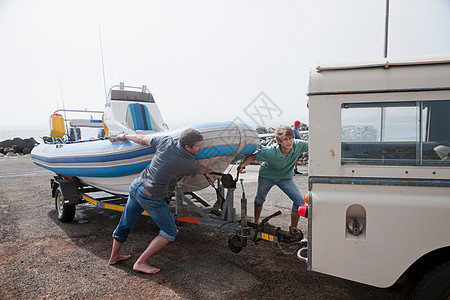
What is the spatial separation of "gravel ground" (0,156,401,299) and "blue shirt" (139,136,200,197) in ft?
3.37

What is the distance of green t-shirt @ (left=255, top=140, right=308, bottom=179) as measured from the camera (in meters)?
4.12

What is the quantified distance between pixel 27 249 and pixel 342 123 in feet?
14.6

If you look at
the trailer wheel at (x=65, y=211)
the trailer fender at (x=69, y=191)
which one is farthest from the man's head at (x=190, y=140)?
the trailer wheel at (x=65, y=211)

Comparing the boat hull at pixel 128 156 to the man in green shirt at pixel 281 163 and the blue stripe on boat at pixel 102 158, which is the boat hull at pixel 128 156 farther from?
the man in green shirt at pixel 281 163

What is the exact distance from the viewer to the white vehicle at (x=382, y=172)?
235 cm

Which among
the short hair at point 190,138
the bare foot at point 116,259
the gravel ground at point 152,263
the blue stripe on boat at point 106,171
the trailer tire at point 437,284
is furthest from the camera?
the blue stripe on boat at point 106,171

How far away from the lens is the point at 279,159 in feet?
13.6

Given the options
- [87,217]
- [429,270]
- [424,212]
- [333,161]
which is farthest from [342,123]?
[87,217]

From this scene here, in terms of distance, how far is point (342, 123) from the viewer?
2561 mm

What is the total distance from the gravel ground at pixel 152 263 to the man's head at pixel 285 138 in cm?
128

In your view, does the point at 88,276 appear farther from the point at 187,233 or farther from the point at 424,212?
the point at 424,212

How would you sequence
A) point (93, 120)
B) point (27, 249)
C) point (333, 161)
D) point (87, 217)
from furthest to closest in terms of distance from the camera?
1. point (93, 120)
2. point (87, 217)
3. point (27, 249)
4. point (333, 161)

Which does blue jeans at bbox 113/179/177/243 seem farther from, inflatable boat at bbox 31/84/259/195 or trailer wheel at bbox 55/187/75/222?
trailer wheel at bbox 55/187/75/222

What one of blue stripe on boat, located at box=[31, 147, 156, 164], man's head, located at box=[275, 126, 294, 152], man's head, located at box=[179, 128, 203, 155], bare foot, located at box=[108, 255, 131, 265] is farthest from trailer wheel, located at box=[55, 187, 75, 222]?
man's head, located at box=[275, 126, 294, 152]
